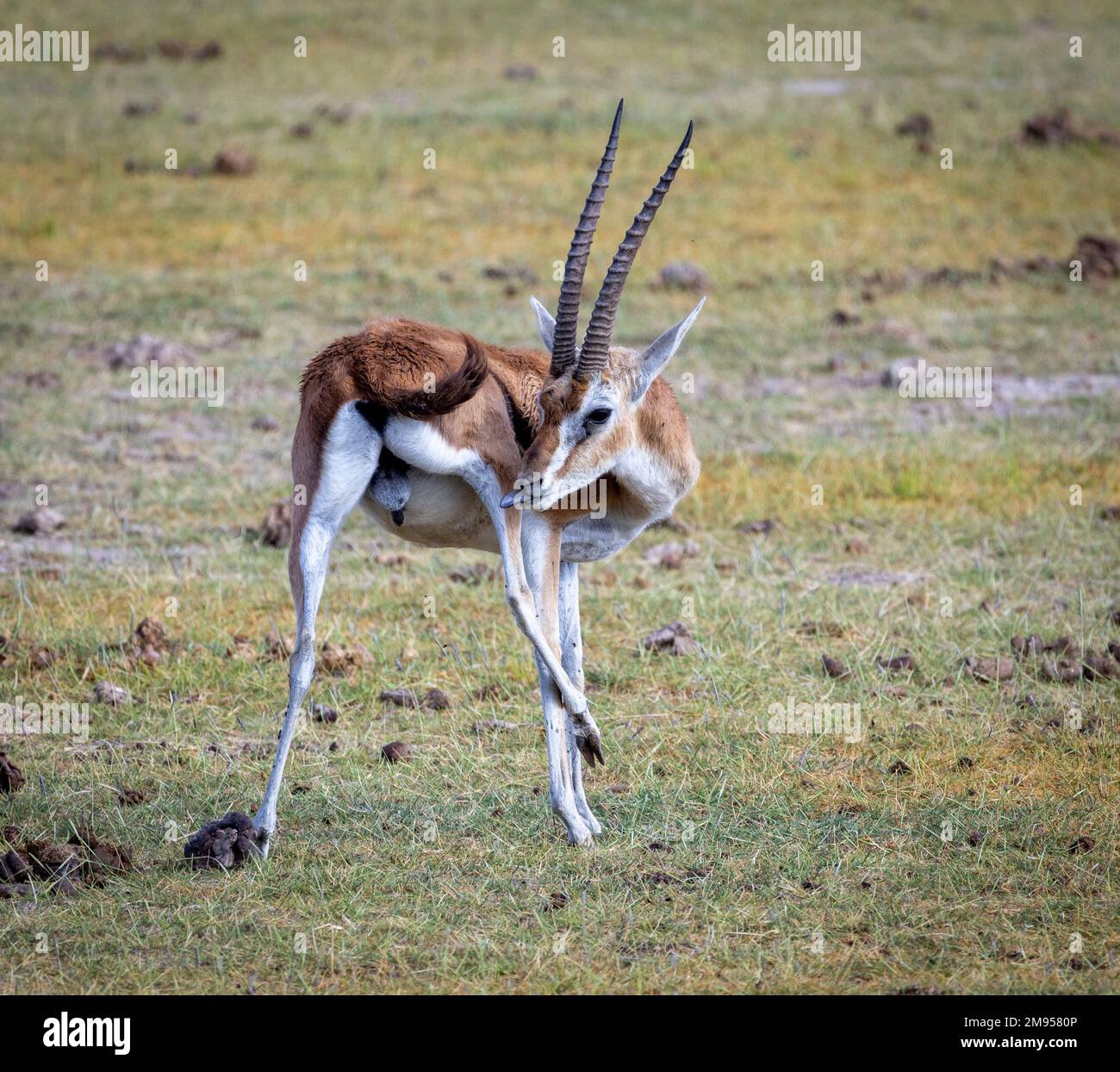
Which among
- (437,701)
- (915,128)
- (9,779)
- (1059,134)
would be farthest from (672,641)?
(1059,134)

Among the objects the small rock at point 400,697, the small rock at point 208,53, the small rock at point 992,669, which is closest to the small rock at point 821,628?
the small rock at point 992,669

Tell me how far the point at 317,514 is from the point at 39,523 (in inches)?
171

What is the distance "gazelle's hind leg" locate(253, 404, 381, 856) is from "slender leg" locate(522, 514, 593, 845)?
2.25 feet

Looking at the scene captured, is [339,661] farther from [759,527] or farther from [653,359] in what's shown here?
[759,527]

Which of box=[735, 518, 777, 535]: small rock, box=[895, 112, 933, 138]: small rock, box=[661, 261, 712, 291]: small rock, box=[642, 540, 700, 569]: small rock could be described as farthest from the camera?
box=[895, 112, 933, 138]: small rock

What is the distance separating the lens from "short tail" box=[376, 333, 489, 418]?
5320 mm

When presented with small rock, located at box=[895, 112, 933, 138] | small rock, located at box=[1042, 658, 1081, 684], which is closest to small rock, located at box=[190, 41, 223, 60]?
small rock, located at box=[895, 112, 933, 138]

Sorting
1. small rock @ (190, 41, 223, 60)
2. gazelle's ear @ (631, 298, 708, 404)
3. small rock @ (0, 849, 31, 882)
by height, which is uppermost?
small rock @ (190, 41, 223, 60)

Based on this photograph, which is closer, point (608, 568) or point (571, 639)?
point (571, 639)

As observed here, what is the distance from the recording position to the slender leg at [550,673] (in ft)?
18.4

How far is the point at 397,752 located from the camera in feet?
21.0

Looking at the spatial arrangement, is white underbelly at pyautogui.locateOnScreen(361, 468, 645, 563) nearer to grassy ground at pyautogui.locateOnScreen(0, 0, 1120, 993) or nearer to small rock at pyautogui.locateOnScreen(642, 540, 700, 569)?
grassy ground at pyautogui.locateOnScreen(0, 0, 1120, 993)

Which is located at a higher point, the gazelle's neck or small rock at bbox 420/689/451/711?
the gazelle's neck

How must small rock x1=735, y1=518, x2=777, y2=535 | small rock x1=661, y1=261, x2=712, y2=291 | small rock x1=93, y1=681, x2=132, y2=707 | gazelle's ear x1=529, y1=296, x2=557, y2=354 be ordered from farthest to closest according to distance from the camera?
1. small rock x1=661, y1=261, x2=712, y2=291
2. small rock x1=735, y1=518, x2=777, y2=535
3. small rock x1=93, y1=681, x2=132, y2=707
4. gazelle's ear x1=529, y1=296, x2=557, y2=354
